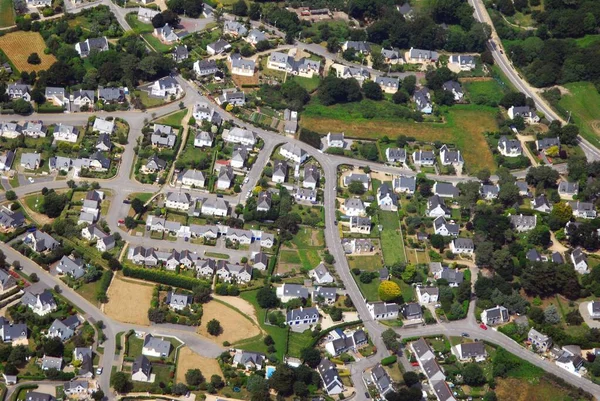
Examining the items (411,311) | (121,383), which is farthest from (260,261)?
(121,383)

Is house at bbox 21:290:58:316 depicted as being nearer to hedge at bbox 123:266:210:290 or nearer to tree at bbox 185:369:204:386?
hedge at bbox 123:266:210:290

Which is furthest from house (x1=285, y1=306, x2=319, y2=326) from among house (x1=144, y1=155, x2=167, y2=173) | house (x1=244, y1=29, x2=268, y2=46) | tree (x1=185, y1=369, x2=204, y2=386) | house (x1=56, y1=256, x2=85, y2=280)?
house (x1=244, y1=29, x2=268, y2=46)

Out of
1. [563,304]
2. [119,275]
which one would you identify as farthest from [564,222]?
[119,275]

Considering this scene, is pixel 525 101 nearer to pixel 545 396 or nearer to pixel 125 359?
pixel 545 396

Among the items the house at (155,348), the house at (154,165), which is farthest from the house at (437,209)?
the house at (155,348)

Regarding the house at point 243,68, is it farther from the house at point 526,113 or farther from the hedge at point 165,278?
the hedge at point 165,278

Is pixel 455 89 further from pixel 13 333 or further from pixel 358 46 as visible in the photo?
pixel 13 333
